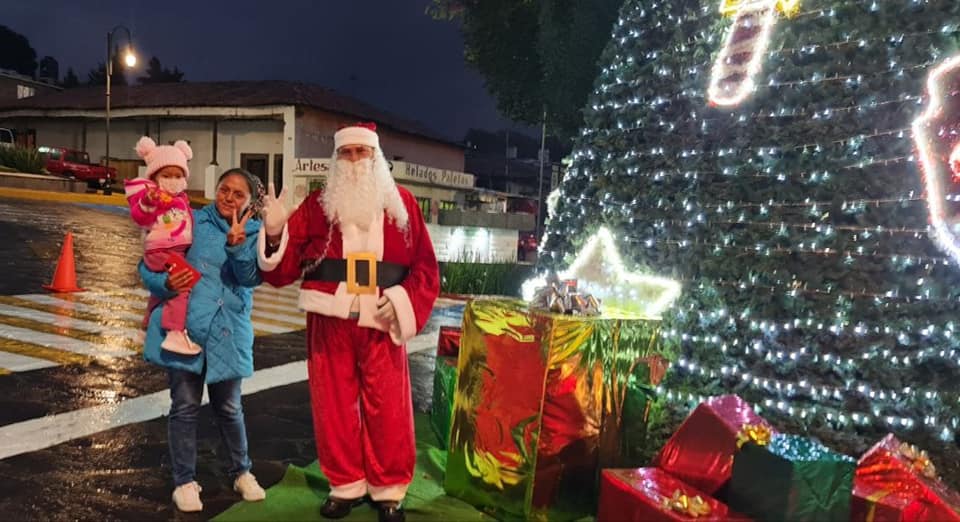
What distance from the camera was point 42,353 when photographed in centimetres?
621

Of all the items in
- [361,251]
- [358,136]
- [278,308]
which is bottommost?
[278,308]

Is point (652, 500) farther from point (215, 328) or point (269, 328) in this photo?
point (269, 328)

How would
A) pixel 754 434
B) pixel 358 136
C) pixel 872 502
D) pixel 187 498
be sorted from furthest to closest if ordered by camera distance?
pixel 358 136 < pixel 187 498 < pixel 754 434 < pixel 872 502

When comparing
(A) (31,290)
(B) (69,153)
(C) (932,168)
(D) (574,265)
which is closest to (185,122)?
(B) (69,153)

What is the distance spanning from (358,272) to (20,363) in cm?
421

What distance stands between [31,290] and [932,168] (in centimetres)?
1043

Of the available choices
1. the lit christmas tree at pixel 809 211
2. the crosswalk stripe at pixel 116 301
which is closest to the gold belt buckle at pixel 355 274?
the lit christmas tree at pixel 809 211

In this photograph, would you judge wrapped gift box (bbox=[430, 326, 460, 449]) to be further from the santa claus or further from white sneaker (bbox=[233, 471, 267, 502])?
white sneaker (bbox=[233, 471, 267, 502])

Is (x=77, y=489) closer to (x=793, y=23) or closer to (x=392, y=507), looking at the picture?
(x=392, y=507)

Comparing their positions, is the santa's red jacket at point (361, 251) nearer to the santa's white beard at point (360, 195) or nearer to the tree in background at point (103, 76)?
the santa's white beard at point (360, 195)

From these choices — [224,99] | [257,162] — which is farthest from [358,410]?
[224,99]

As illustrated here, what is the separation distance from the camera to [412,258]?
3514 millimetres

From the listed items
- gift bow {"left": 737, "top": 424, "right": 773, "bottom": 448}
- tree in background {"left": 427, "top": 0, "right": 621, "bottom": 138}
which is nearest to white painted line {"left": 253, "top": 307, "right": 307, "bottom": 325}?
tree in background {"left": 427, "top": 0, "right": 621, "bottom": 138}

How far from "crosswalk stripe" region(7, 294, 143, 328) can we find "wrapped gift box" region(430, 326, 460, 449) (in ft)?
15.1
